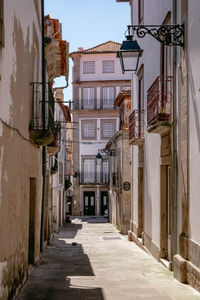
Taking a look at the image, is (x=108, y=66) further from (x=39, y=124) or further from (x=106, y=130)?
(x=39, y=124)

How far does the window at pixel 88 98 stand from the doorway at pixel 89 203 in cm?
850

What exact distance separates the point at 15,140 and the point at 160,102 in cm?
400

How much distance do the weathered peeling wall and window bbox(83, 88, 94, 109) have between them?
3268cm

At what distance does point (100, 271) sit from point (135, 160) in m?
7.50

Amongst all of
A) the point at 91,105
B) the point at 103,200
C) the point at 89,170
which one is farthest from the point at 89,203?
the point at 91,105

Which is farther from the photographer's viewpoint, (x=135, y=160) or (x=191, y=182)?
(x=135, y=160)

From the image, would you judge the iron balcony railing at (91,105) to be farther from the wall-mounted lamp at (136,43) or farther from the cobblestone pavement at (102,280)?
the wall-mounted lamp at (136,43)

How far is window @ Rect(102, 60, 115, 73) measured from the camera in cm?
4288

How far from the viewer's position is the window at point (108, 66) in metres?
42.9

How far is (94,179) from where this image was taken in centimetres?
4122

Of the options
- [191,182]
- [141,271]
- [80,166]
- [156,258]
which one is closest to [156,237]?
[156,258]

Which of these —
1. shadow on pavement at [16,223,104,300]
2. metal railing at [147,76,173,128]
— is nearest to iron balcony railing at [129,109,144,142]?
metal railing at [147,76,173,128]

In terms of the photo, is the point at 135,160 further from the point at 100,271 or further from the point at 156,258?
the point at 100,271

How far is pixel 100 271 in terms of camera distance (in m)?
9.39
